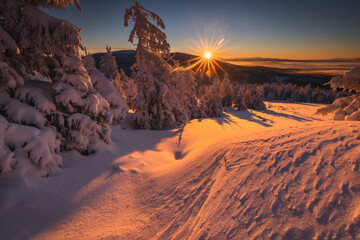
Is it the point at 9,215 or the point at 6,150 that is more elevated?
the point at 6,150

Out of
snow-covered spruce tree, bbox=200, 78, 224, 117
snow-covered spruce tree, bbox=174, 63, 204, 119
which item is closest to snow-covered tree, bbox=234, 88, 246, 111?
snow-covered spruce tree, bbox=200, 78, 224, 117


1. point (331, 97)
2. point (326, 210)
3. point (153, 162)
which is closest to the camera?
point (326, 210)

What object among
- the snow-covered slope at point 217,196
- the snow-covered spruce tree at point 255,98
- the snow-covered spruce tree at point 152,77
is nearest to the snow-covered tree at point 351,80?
the snow-covered slope at point 217,196

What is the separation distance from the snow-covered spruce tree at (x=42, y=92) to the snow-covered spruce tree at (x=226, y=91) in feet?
137

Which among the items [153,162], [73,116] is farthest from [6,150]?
[153,162]

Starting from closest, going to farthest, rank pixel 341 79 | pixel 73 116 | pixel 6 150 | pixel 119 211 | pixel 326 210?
1. pixel 326 210
2. pixel 6 150
3. pixel 119 211
4. pixel 73 116
5. pixel 341 79

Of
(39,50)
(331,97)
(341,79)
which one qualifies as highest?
(39,50)

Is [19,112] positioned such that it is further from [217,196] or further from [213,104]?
[213,104]

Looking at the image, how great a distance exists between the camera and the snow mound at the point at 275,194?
86.6 inches

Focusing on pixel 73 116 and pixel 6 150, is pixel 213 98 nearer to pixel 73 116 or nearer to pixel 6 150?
pixel 73 116

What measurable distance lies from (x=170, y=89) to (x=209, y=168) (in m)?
8.63

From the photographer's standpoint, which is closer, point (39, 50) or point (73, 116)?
point (39, 50)

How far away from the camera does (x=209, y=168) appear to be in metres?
4.46

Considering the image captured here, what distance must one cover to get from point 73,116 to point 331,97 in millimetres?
113766
